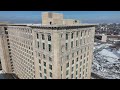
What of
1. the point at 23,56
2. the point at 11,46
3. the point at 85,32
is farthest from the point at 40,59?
the point at 11,46

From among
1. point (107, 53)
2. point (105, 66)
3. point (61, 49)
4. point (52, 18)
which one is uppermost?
point (52, 18)

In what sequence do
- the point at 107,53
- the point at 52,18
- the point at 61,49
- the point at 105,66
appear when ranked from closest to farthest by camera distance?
1. the point at 61,49
2. the point at 52,18
3. the point at 105,66
4. the point at 107,53

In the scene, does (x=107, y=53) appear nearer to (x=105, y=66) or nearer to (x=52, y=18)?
(x=105, y=66)

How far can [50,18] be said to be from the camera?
10742mm

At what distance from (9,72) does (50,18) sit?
18757 mm

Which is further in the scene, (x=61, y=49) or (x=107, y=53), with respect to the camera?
(x=107, y=53)

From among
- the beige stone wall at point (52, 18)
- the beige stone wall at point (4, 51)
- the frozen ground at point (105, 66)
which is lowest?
the frozen ground at point (105, 66)

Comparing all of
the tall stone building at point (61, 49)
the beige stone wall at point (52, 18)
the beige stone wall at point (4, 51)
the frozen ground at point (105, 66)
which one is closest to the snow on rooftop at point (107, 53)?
the frozen ground at point (105, 66)

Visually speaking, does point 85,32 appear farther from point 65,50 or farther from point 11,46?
point 11,46

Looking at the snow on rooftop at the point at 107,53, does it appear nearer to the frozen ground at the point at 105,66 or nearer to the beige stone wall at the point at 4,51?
the frozen ground at the point at 105,66

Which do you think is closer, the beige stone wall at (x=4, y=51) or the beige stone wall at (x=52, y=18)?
the beige stone wall at (x=52, y=18)

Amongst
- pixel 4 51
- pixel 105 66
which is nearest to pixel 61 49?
pixel 105 66

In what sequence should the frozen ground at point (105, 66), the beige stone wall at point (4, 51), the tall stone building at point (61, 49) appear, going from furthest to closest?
the beige stone wall at point (4, 51)
the frozen ground at point (105, 66)
the tall stone building at point (61, 49)
